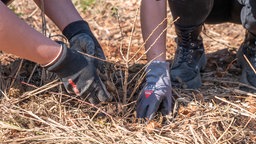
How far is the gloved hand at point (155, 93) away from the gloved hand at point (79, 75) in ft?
0.49

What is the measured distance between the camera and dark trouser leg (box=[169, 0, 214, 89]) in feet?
7.56

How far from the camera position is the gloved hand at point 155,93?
2.00 m

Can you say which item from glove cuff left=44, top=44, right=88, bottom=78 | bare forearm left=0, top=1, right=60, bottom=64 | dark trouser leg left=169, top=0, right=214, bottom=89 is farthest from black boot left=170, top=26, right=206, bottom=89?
bare forearm left=0, top=1, right=60, bottom=64

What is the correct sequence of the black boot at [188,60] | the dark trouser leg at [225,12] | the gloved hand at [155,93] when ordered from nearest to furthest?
the gloved hand at [155,93] → the black boot at [188,60] → the dark trouser leg at [225,12]

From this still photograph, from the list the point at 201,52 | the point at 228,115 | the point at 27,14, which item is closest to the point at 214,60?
the point at 201,52

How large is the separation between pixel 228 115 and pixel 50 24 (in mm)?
1683

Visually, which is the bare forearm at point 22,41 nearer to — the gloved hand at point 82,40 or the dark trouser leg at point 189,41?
the gloved hand at point 82,40

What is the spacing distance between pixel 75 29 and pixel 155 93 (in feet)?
1.45

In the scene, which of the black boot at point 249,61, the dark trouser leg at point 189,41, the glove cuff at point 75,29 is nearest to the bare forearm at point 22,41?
the glove cuff at point 75,29

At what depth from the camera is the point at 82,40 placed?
2.15 meters

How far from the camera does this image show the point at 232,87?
7.96ft

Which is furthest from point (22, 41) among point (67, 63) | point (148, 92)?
point (148, 92)

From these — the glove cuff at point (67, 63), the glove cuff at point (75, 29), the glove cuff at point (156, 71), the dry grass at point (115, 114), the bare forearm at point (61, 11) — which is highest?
the bare forearm at point (61, 11)

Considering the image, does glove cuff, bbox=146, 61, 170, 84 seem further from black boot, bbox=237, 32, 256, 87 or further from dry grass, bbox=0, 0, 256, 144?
black boot, bbox=237, 32, 256, 87
